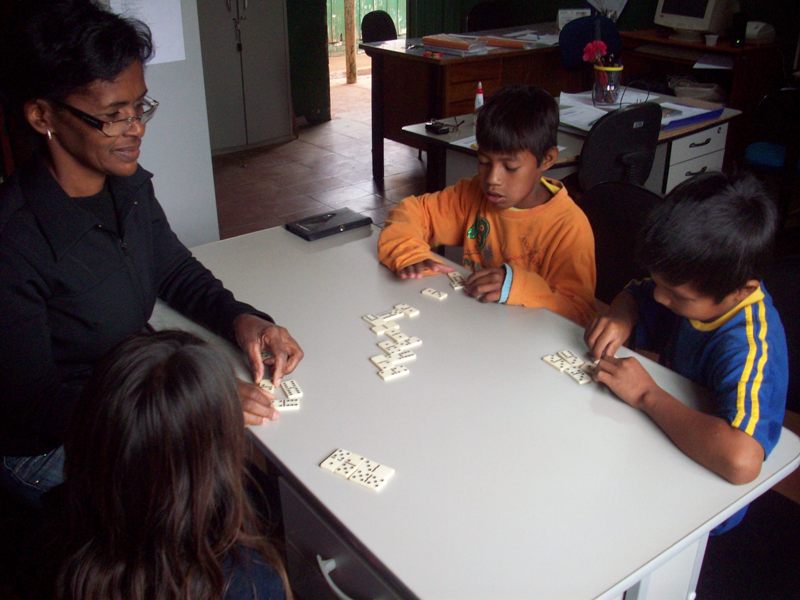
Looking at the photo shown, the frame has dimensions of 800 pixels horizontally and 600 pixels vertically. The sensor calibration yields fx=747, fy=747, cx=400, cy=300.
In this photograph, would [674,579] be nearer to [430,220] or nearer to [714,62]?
[430,220]

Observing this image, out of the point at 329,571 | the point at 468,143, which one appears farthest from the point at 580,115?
the point at 329,571

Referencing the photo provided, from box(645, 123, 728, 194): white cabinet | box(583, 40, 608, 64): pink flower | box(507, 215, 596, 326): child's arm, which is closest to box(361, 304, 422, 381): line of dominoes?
box(507, 215, 596, 326): child's arm

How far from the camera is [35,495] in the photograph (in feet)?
4.88

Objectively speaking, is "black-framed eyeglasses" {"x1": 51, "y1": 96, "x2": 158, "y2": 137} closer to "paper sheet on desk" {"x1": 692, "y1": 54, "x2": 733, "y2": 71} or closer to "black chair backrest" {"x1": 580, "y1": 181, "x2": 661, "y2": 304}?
"black chair backrest" {"x1": 580, "y1": 181, "x2": 661, "y2": 304}

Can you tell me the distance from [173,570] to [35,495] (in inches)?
26.8

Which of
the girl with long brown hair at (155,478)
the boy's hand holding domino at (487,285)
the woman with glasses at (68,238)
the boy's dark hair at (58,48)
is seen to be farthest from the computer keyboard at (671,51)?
the girl with long brown hair at (155,478)

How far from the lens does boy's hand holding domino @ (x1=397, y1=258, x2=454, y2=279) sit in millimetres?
1839

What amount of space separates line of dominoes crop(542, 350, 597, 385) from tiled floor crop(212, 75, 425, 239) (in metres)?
3.12

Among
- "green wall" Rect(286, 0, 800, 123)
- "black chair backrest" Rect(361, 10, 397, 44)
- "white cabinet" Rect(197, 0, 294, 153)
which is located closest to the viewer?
"black chair backrest" Rect(361, 10, 397, 44)

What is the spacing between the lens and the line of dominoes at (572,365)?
1.42 meters

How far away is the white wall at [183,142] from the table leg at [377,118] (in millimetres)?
2426

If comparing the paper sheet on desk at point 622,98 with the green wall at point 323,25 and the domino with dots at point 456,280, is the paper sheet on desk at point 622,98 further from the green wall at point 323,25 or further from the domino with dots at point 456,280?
the green wall at point 323,25

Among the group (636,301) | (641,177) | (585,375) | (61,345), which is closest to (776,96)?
(641,177)

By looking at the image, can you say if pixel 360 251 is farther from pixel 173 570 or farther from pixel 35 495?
pixel 173 570
